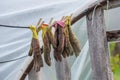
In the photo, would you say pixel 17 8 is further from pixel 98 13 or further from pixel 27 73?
pixel 98 13

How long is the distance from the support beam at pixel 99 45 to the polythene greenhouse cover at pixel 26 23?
0.26 metres

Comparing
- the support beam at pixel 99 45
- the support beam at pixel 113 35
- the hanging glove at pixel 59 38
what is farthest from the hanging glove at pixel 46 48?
the support beam at pixel 113 35

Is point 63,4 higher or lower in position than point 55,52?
higher

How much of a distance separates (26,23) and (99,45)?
0.61m

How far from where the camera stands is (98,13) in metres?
2.51

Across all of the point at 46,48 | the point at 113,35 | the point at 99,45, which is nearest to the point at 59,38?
the point at 46,48

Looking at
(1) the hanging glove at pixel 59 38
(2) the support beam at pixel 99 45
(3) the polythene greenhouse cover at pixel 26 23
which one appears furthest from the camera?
(3) the polythene greenhouse cover at pixel 26 23

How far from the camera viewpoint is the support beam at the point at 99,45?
251 cm

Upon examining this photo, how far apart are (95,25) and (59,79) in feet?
1.72

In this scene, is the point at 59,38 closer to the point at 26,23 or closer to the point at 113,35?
the point at 113,35

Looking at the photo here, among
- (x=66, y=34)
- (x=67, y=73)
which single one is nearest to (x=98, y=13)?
(x=66, y=34)

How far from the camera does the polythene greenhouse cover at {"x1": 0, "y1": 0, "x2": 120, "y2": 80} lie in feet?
9.25

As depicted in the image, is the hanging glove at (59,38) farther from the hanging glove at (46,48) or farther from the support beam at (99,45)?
the support beam at (99,45)

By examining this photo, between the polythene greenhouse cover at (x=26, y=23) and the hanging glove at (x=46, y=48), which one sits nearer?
the hanging glove at (x=46, y=48)
